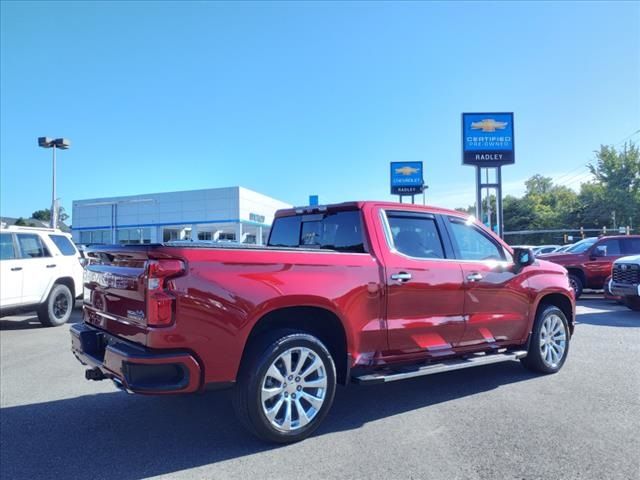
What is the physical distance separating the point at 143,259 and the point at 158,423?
1.69m

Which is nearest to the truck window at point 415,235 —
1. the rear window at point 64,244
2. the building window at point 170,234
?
the rear window at point 64,244

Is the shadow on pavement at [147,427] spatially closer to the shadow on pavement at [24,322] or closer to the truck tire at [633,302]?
the shadow on pavement at [24,322]

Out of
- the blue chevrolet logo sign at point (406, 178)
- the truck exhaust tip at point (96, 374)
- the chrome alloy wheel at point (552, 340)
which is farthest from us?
the blue chevrolet logo sign at point (406, 178)

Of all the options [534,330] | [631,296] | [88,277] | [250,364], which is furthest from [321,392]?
[631,296]

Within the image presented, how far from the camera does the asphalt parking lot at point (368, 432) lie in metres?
3.27

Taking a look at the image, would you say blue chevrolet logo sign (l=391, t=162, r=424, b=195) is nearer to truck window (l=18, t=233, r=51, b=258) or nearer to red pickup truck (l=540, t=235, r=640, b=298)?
red pickup truck (l=540, t=235, r=640, b=298)

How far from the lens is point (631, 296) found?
34.6 ft

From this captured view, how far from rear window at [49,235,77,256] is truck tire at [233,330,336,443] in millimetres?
7936

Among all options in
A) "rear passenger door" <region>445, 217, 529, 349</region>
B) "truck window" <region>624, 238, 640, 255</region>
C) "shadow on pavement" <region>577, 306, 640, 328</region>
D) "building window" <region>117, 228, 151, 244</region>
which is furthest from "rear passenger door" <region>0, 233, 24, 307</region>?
"building window" <region>117, 228, 151, 244</region>

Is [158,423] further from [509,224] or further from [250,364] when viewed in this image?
[509,224]

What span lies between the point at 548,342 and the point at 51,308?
346 inches

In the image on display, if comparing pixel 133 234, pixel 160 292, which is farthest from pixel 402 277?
pixel 133 234

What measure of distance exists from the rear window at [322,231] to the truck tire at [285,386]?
1.09m

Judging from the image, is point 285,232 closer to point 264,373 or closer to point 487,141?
point 264,373
